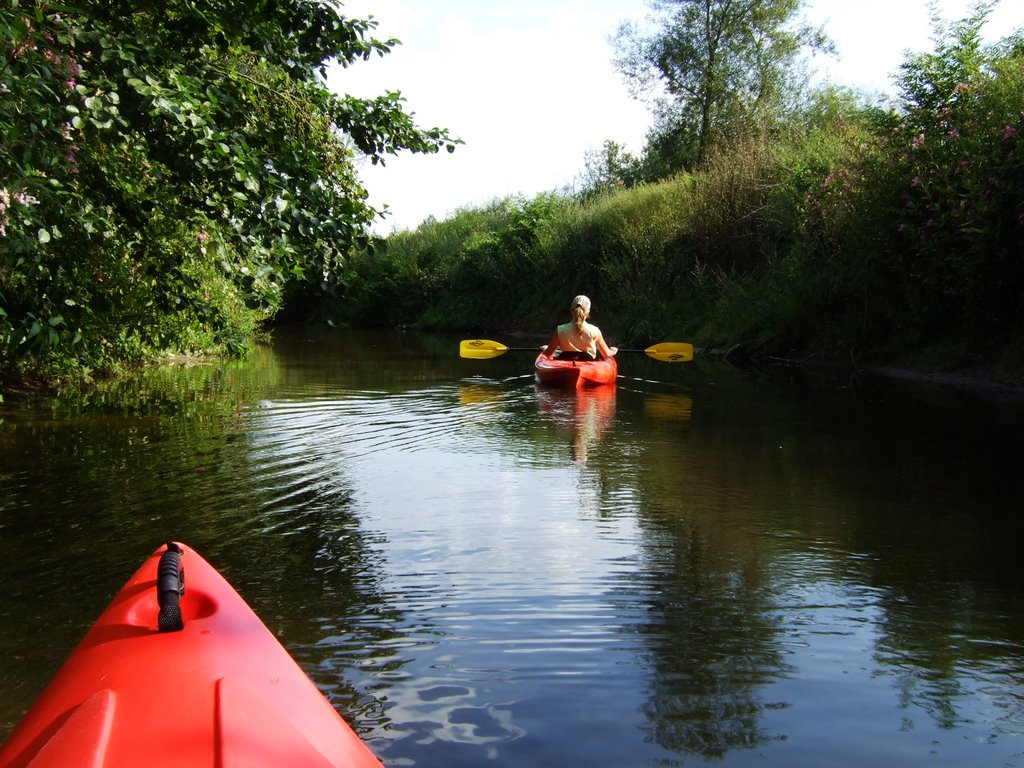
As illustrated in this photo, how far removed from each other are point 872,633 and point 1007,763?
959mm

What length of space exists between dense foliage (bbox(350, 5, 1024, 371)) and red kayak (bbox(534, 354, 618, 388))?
2.55m

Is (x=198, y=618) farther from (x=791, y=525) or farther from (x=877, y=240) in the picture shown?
(x=877, y=240)

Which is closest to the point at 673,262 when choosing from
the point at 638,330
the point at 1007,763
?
the point at 638,330

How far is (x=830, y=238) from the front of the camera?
1808 centimetres

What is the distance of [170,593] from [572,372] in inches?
375

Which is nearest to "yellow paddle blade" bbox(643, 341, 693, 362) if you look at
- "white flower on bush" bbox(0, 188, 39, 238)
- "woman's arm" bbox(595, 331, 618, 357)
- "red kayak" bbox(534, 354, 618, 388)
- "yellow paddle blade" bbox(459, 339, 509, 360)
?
"yellow paddle blade" bbox(459, 339, 509, 360)

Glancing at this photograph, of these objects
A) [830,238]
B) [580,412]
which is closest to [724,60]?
[830,238]

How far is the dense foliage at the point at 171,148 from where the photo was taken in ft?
16.8

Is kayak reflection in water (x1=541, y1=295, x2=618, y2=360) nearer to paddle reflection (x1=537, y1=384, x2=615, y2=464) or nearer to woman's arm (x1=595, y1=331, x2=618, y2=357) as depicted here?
woman's arm (x1=595, y1=331, x2=618, y2=357)

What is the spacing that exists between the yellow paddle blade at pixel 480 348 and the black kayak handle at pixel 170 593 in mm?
13005

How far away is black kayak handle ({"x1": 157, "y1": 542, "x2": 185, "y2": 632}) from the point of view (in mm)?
2469

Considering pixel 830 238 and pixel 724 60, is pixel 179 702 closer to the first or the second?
pixel 830 238

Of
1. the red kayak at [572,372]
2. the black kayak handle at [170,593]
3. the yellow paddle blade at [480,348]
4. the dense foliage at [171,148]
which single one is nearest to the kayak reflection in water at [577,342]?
the red kayak at [572,372]

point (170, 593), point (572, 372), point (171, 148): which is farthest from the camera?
point (572, 372)
